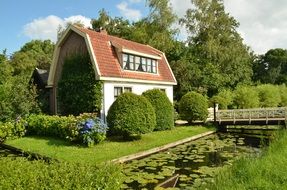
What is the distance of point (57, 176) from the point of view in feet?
22.6

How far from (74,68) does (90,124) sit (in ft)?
23.2

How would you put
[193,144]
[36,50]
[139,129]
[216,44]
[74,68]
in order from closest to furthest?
[139,129] → [193,144] → [74,68] → [216,44] → [36,50]

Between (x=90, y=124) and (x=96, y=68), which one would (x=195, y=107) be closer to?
(x=96, y=68)

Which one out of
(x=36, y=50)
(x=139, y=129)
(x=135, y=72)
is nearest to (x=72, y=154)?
(x=139, y=129)

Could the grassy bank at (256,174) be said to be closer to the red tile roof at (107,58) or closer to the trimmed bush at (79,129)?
the trimmed bush at (79,129)

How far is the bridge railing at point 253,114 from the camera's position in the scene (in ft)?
90.0

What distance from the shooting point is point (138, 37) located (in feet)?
145

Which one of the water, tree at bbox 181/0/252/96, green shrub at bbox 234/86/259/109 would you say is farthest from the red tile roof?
tree at bbox 181/0/252/96

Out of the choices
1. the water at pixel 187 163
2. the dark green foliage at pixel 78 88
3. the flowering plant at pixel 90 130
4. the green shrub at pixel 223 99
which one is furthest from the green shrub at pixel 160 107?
the green shrub at pixel 223 99

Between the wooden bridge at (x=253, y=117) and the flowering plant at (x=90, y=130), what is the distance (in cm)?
1417

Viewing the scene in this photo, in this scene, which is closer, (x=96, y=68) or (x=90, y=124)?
(x=90, y=124)

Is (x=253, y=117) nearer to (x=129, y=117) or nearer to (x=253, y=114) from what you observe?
(x=253, y=114)

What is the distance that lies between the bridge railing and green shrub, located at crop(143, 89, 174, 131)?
20.6 feet

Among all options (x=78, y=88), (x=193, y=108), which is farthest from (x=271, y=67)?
(x=78, y=88)
